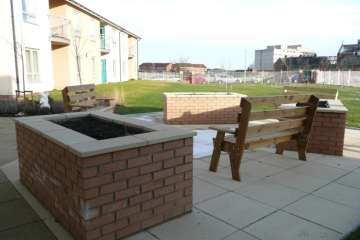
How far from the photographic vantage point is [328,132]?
5234mm

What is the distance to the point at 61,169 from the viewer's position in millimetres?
2611

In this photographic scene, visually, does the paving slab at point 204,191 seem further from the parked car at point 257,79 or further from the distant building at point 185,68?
the distant building at point 185,68

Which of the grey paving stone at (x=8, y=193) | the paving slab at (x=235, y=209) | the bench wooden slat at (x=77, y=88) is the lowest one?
the paving slab at (x=235, y=209)

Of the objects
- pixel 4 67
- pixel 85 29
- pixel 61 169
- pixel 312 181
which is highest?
pixel 85 29

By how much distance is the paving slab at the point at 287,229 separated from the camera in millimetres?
2615

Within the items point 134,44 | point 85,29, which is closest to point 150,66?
point 134,44

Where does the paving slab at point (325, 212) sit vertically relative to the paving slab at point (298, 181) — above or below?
below

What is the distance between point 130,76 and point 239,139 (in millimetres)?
36529

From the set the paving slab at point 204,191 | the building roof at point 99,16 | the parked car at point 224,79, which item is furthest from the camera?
the parked car at point 224,79

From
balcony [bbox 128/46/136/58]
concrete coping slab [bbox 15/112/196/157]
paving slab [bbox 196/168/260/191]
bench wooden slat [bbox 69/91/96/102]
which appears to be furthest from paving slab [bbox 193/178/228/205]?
balcony [bbox 128/46/136/58]

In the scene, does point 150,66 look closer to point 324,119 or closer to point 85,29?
point 85,29

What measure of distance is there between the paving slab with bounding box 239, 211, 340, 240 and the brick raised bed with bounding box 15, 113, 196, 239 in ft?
2.35

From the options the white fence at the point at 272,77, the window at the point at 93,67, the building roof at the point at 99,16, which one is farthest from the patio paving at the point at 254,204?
the white fence at the point at 272,77

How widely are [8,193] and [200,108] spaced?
576 centimetres
